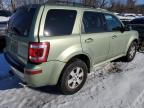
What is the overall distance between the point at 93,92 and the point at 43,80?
1.25m

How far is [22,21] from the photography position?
13.0ft

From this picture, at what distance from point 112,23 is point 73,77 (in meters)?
2.03

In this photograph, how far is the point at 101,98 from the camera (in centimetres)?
416

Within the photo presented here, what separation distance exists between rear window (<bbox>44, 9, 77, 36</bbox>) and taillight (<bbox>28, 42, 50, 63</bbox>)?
0.23 m

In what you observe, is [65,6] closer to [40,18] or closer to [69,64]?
[40,18]

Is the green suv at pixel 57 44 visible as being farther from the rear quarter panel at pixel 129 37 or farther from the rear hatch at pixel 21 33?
the rear quarter panel at pixel 129 37

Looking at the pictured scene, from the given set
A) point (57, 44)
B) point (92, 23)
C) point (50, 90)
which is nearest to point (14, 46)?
point (57, 44)

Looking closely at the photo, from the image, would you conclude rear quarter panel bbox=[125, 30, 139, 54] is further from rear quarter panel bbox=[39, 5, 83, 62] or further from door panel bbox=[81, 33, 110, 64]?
rear quarter panel bbox=[39, 5, 83, 62]

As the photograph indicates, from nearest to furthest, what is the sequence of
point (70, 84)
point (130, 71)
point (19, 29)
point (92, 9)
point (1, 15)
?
point (19, 29) → point (70, 84) → point (92, 9) → point (130, 71) → point (1, 15)

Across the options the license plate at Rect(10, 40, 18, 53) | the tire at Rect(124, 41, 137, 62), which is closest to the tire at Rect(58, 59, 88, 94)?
the license plate at Rect(10, 40, 18, 53)

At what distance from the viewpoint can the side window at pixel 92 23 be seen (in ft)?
14.5

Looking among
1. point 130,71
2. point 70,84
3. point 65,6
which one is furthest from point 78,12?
point 130,71

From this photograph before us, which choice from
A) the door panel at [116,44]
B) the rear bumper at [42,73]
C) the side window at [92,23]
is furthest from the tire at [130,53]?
the rear bumper at [42,73]

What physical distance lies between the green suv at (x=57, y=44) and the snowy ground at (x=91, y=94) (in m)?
0.28
